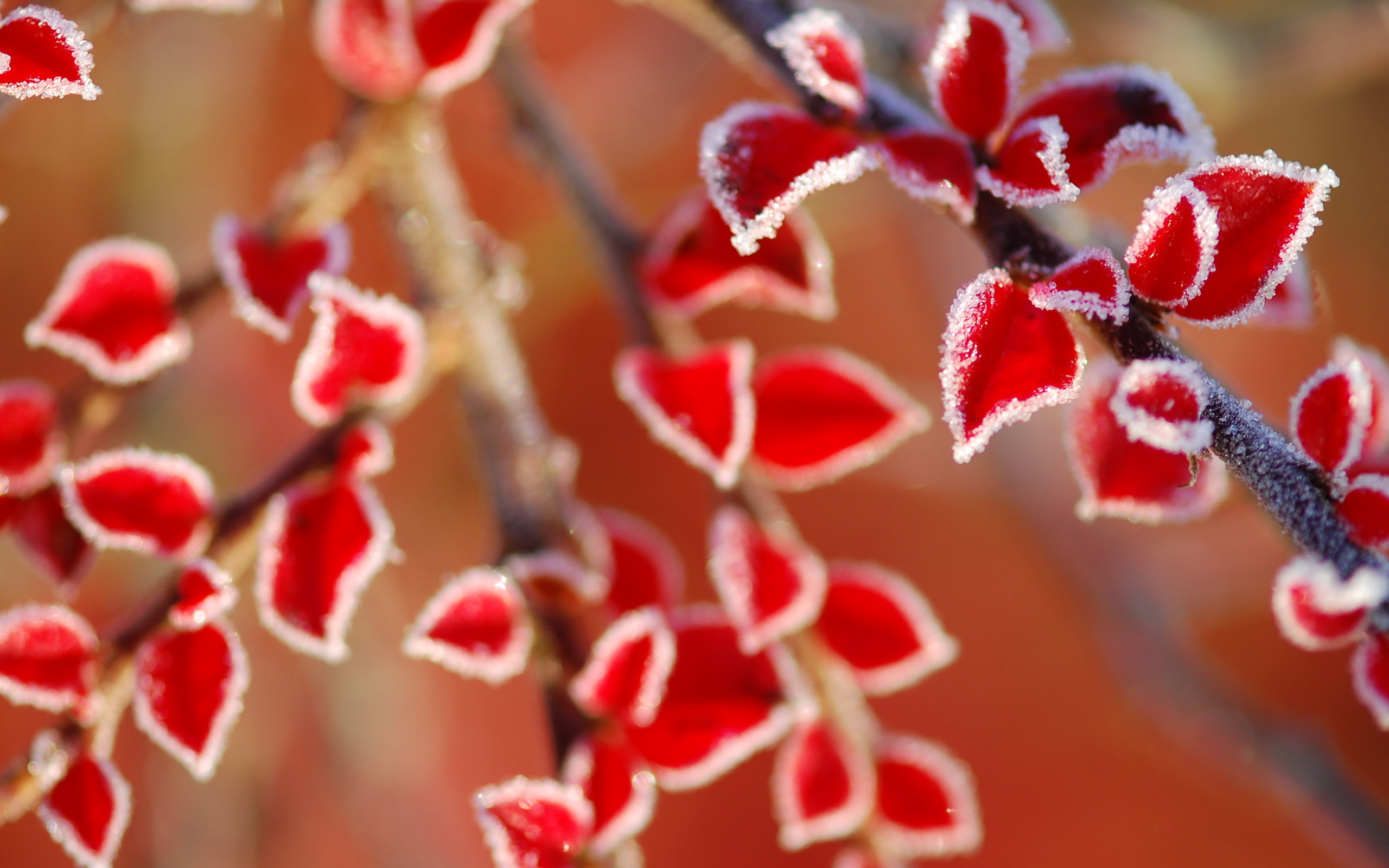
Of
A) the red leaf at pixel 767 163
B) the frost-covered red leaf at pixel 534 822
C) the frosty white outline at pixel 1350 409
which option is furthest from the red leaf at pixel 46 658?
the frosty white outline at pixel 1350 409

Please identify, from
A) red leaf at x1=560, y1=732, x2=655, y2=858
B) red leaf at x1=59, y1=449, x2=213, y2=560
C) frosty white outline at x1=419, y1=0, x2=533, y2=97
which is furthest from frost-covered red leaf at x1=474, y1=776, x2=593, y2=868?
frosty white outline at x1=419, y1=0, x2=533, y2=97

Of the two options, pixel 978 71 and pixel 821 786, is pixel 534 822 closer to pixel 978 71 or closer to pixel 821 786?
pixel 821 786

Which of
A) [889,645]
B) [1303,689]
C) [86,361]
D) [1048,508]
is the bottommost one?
[1303,689]

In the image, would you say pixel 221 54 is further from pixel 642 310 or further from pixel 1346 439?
pixel 1346 439

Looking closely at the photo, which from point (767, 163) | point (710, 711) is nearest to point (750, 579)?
point (710, 711)

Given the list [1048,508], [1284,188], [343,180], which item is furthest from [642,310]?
[1048,508]

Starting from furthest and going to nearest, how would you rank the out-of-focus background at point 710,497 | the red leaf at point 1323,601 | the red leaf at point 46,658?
the out-of-focus background at point 710,497 < the red leaf at point 46,658 < the red leaf at point 1323,601

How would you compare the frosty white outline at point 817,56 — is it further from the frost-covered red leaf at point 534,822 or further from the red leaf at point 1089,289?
the frost-covered red leaf at point 534,822

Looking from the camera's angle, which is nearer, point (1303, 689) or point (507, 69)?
→ point (507, 69)
